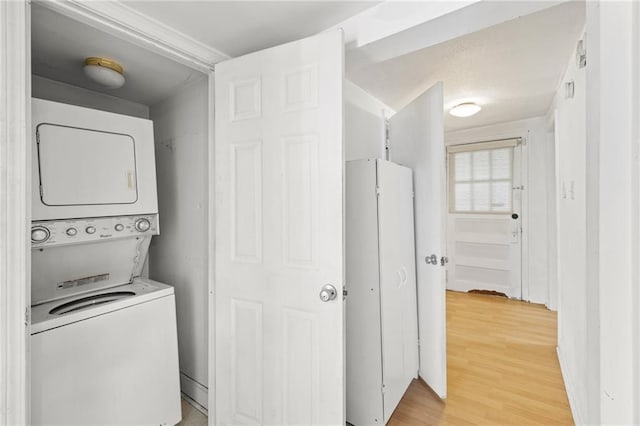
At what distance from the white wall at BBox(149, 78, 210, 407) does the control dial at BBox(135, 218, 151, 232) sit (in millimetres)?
295

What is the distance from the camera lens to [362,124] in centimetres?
239

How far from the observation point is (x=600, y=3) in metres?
0.41

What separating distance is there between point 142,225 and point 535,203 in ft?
14.2

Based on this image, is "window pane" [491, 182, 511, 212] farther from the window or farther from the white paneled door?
the white paneled door

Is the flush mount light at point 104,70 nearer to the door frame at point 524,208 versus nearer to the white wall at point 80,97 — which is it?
the white wall at point 80,97

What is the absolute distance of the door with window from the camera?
12.5 feet

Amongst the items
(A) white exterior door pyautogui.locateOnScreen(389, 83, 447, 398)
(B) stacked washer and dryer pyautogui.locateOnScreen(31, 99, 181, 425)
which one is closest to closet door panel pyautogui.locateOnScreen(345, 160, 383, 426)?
(A) white exterior door pyautogui.locateOnScreen(389, 83, 447, 398)

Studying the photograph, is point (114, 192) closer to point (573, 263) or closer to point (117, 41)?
point (117, 41)

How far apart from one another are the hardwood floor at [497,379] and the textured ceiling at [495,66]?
2289mm

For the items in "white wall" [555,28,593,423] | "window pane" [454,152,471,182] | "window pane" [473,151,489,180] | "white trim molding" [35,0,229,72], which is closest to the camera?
"white trim molding" [35,0,229,72]

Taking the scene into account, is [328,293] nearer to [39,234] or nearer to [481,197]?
[39,234]

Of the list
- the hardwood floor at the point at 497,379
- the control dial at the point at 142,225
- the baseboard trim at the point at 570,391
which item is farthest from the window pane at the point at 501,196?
the control dial at the point at 142,225

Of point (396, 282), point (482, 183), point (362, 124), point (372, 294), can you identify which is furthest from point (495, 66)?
point (482, 183)
